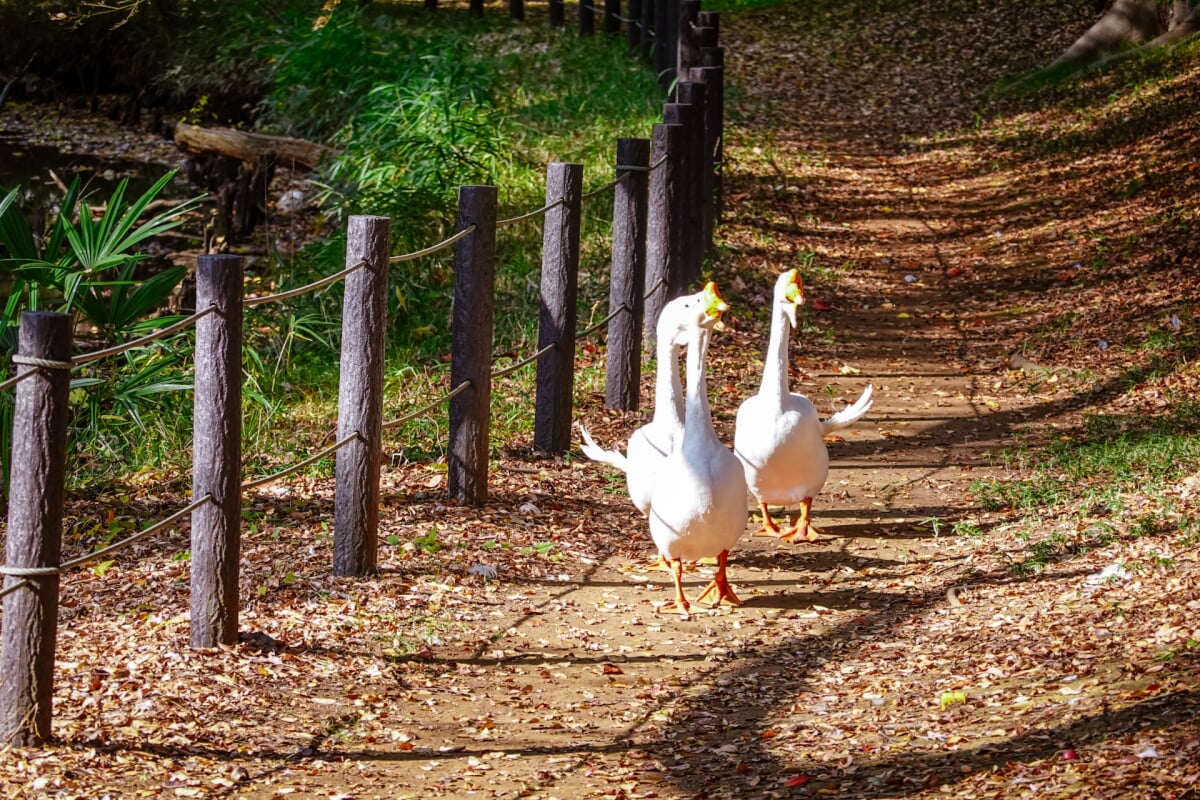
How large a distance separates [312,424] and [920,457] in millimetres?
3262

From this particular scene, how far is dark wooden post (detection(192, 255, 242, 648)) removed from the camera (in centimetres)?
445

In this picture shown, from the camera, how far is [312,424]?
7.57 meters

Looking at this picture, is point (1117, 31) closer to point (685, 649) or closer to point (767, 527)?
point (767, 527)

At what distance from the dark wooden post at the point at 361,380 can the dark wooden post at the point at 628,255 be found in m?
2.42

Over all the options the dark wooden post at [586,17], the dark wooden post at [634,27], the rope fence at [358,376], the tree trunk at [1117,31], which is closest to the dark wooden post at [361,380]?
the rope fence at [358,376]

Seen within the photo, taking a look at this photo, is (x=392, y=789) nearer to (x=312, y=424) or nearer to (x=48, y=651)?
(x=48, y=651)

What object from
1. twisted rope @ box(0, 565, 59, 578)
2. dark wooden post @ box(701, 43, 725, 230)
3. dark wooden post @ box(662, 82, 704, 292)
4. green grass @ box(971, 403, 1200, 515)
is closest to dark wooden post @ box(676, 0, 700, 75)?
dark wooden post @ box(701, 43, 725, 230)

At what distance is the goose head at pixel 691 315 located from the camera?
5.21 m

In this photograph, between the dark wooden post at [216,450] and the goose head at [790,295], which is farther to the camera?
the goose head at [790,295]

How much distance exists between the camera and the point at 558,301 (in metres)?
6.85

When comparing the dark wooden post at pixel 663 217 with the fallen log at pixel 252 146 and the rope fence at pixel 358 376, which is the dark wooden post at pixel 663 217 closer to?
the rope fence at pixel 358 376

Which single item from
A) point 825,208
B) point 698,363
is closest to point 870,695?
point 698,363

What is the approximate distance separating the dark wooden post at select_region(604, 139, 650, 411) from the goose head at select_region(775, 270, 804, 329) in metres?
1.72

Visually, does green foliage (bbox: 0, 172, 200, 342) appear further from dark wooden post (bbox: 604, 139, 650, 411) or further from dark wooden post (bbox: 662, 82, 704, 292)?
dark wooden post (bbox: 662, 82, 704, 292)
